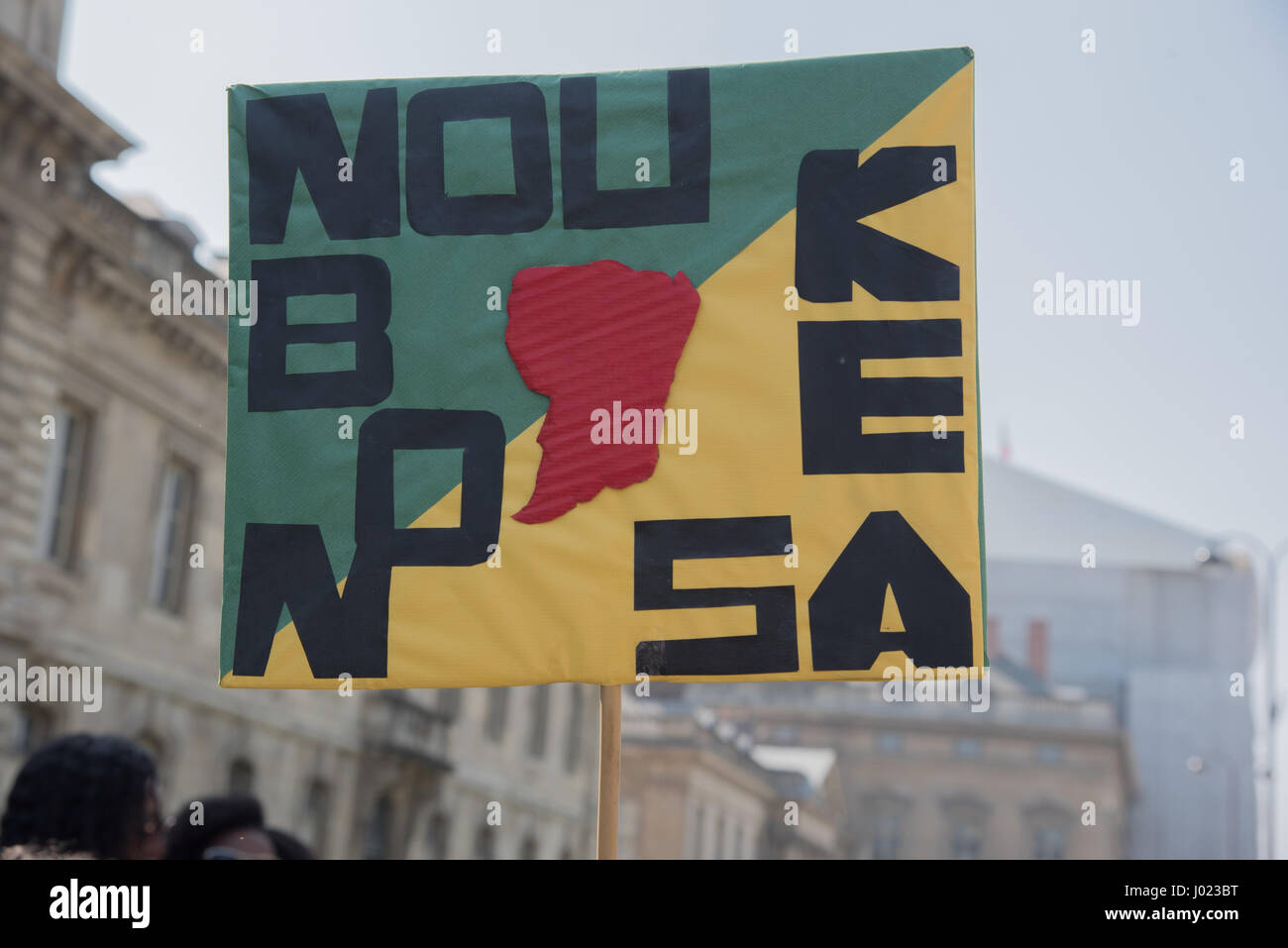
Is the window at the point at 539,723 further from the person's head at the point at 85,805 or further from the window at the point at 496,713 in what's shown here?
the person's head at the point at 85,805

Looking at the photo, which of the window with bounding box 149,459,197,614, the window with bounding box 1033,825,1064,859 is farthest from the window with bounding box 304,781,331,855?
the window with bounding box 1033,825,1064,859

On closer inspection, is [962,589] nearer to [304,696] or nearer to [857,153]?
[857,153]

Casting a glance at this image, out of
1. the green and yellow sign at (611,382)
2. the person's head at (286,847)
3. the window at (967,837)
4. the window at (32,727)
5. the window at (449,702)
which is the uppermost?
the green and yellow sign at (611,382)

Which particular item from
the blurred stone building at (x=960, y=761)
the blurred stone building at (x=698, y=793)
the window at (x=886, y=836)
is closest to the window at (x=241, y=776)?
the blurred stone building at (x=698, y=793)

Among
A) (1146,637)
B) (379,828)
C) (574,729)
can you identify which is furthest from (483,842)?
(1146,637)

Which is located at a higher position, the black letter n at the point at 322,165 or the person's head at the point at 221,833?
the black letter n at the point at 322,165

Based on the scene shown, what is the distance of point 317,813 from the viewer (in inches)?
1126

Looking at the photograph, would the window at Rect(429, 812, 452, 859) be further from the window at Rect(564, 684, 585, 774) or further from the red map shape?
the red map shape

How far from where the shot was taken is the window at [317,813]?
28.0 m

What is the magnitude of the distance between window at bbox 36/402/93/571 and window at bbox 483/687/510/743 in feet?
50.2

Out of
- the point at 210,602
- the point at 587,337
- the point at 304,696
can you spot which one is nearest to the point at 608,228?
the point at 587,337

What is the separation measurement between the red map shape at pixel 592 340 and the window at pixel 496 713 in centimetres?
3140
